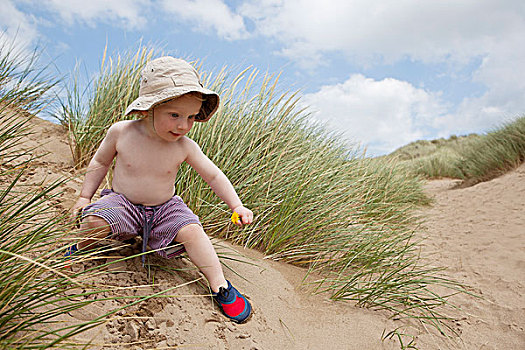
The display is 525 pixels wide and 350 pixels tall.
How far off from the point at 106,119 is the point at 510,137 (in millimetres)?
8264

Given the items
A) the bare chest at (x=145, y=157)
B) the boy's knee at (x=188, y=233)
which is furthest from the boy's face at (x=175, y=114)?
the boy's knee at (x=188, y=233)

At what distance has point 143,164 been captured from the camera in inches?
78.5

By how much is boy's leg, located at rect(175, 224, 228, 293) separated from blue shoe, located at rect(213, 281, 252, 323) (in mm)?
42

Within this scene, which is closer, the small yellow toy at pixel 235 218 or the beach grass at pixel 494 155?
the small yellow toy at pixel 235 218

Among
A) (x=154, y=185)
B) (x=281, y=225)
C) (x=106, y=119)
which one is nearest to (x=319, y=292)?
(x=281, y=225)

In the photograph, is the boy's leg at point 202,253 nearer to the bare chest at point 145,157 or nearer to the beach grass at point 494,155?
the bare chest at point 145,157

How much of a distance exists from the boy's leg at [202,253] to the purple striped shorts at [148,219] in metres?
0.04

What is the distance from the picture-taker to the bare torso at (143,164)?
2.00 m

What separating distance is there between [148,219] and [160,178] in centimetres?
23

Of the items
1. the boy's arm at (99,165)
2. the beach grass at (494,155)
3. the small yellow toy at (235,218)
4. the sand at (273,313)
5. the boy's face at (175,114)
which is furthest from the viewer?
the beach grass at (494,155)

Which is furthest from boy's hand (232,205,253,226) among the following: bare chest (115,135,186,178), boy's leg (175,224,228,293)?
bare chest (115,135,186,178)

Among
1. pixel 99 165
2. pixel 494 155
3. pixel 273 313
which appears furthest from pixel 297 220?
pixel 494 155

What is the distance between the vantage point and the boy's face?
1.86 metres

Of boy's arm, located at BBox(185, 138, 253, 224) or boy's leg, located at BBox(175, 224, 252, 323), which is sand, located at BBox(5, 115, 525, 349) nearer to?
boy's leg, located at BBox(175, 224, 252, 323)
